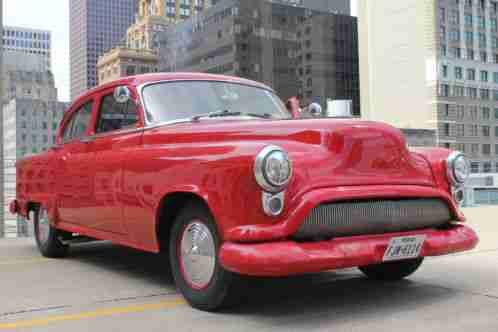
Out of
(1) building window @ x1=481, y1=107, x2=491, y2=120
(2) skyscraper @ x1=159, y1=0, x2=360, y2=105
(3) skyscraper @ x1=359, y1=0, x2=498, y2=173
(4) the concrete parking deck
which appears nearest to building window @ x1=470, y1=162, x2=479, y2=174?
(3) skyscraper @ x1=359, y1=0, x2=498, y2=173

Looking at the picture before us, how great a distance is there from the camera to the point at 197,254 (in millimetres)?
4141

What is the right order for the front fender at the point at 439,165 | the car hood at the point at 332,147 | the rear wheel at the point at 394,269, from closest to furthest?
the car hood at the point at 332,147, the front fender at the point at 439,165, the rear wheel at the point at 394,269

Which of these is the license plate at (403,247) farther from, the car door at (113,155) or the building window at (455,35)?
the building window at (455,35)

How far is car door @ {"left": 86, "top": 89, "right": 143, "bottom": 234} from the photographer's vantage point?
198 inches

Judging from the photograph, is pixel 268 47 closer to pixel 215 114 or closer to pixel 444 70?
pixel 444 70

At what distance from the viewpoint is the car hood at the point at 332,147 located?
3.83 meters

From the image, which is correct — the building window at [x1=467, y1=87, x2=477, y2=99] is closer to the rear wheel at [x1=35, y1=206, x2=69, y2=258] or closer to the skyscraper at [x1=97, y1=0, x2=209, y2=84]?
the skyscraper at [x1=97, y1=0, x2=209, y2=84]

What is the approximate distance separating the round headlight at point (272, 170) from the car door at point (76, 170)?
2361mm

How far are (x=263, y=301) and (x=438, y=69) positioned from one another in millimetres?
119557

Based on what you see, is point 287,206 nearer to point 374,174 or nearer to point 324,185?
point 324,185

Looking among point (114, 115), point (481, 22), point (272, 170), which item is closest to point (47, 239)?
point (114, 115)

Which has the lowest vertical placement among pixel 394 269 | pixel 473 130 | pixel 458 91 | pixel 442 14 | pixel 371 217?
pixel 394 269

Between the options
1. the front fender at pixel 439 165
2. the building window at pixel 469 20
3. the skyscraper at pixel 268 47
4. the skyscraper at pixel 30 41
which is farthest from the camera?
the skyscraper at pixel 30 41

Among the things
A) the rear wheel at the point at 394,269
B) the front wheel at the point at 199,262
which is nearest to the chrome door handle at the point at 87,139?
the front wheel at the point at 199,262
